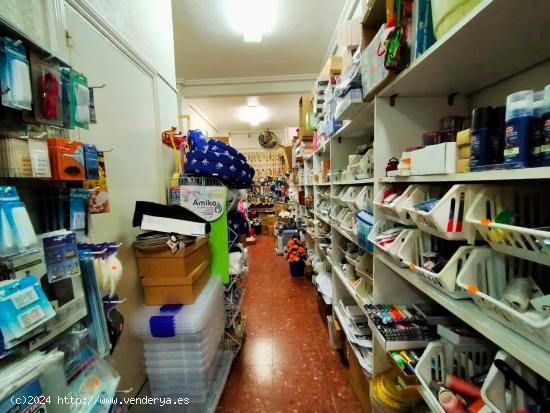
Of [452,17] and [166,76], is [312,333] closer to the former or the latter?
[452,17]

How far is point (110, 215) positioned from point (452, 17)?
1.43m

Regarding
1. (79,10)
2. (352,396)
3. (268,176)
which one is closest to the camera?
(79,10)

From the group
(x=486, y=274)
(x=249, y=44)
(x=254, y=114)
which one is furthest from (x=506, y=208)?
(x=254, y=114)

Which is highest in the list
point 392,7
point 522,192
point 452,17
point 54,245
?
point 392,7

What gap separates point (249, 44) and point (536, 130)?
3154mm

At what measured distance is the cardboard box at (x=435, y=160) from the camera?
68cm

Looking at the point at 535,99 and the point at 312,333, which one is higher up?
the point at 535,99

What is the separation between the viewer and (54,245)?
0.61 m

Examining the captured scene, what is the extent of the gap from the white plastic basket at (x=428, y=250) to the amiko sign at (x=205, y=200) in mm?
1144

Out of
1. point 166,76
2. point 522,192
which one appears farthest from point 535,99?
point 166,76

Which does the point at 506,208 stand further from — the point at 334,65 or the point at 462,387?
the point at 334,65

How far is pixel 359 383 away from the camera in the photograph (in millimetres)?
1478

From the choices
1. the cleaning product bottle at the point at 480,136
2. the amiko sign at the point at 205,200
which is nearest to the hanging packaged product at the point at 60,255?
the amiko sign at the point at 205,200

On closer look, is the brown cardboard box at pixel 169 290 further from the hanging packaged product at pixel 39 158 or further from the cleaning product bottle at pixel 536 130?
the cleaning product bottle at pixel 536 130
